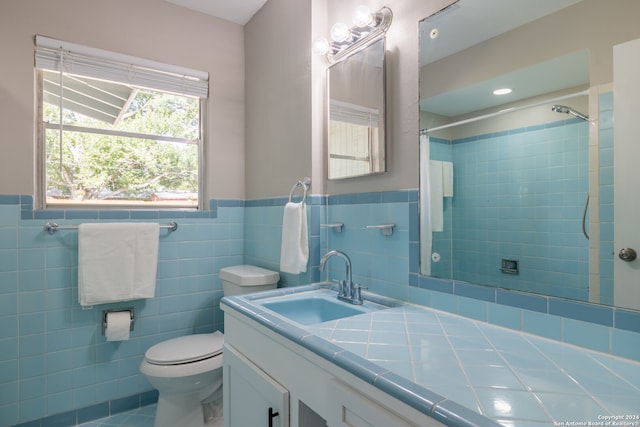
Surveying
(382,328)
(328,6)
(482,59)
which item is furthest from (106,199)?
(482,59)

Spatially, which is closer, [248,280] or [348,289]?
[348,289]

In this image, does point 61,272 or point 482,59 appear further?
point 61,272

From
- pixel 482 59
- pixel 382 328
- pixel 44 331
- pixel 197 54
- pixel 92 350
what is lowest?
pixel 92 350

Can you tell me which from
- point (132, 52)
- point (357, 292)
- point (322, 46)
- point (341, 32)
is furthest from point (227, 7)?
point (357, 292)

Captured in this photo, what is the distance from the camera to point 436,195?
1.38 meters

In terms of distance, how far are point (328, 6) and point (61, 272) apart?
2049 mm

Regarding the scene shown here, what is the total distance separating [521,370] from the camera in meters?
0.82

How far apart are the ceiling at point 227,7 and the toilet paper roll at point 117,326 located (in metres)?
1.94

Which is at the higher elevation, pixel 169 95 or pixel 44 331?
pixel 169 95

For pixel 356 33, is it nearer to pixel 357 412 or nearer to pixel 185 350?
pixel 357 412

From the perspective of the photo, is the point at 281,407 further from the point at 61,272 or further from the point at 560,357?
the point at 61,272

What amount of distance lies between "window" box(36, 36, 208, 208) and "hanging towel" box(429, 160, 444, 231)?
5.42 feet

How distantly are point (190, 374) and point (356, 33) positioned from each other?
1831 mm

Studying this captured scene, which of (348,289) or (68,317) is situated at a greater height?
(348,289)
